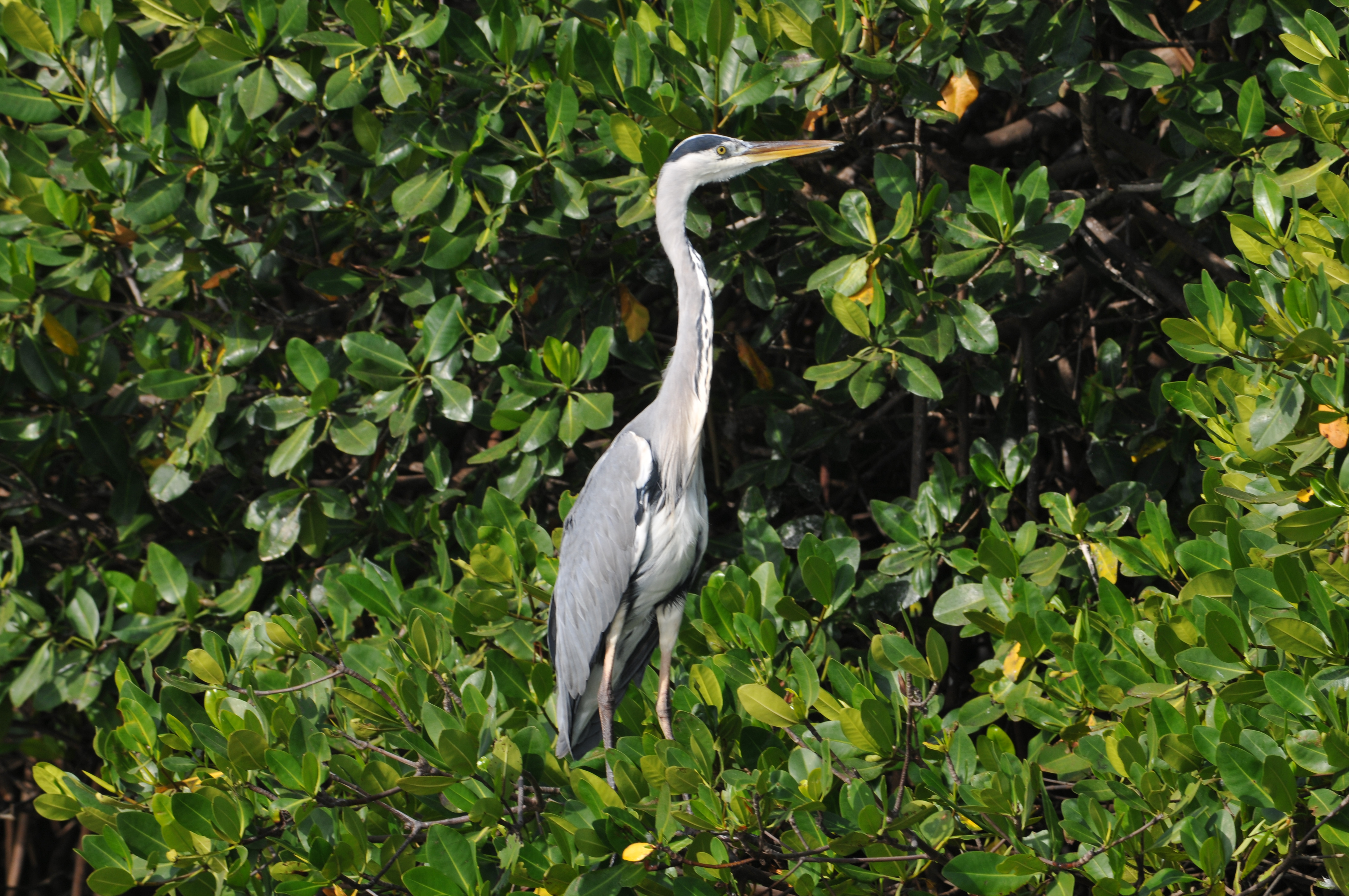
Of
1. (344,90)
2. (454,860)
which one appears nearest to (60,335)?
(344,90)

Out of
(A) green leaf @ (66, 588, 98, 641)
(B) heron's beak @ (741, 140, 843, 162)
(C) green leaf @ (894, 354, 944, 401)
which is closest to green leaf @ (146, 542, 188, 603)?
(A) green leaf @ (66, 588, 98, 641)

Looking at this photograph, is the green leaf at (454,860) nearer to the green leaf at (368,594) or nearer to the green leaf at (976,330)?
the green leaf at (368,594)

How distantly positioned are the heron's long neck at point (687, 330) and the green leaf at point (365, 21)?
838mm

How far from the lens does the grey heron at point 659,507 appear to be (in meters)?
2.89

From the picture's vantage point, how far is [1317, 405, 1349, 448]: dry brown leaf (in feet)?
6.11

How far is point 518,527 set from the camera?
308 centimetres

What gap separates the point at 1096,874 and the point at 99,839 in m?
1.90

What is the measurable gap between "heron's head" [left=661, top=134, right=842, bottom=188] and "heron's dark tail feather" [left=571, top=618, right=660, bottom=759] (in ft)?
3.91

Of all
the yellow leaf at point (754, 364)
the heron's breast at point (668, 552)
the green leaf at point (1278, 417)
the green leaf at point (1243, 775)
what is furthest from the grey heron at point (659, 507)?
the green leaf at point (1243, 775)

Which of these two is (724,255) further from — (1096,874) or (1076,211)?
(1096,874)

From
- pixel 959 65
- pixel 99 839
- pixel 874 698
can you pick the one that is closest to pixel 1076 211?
pixel 959 65

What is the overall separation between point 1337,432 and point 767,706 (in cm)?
109

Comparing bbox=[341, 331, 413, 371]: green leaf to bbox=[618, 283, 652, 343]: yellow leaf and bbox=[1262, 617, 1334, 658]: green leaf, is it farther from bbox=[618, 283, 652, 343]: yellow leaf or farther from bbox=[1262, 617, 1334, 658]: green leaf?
bbox=[1262, 617, 1334, 658]: green leaf

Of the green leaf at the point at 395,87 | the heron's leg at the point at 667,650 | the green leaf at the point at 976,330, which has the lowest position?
the heron's leg at the point at 667,650
